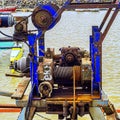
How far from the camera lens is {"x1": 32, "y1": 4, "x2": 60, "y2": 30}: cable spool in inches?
174

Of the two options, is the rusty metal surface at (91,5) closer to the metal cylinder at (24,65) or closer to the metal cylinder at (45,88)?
the metal cylinder at (45,88)

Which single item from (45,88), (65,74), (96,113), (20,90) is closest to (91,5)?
(65,74)

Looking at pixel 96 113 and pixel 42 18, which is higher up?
pixel 42 18

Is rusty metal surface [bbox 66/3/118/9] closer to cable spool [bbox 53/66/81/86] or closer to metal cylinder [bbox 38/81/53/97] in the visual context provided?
cable spool [bbox 53/66/81/86]

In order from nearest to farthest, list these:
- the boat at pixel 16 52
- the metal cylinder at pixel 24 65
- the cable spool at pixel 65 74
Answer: the cable spool at pixel 65 74
the metal cylinder at pixel 24 65
the boat at pixel 16 52

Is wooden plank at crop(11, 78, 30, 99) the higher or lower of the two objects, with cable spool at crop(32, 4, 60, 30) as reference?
lower

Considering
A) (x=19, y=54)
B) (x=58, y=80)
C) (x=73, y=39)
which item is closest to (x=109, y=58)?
(x=19, y=54)

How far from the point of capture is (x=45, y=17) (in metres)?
4.43

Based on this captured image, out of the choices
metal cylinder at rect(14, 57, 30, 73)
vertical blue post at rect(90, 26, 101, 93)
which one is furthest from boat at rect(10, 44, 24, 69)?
vertical blue post at rect(90, 26, 101, 93)

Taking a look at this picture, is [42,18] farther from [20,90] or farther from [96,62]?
[20,90]

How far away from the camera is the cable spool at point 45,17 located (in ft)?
14.5

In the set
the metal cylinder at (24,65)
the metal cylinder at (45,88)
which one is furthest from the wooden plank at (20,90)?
the metal cylinder at (45,88)

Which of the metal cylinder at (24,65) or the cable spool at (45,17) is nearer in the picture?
the cable spool at (45,17)

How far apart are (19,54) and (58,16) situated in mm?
8829
